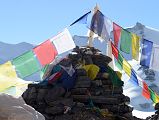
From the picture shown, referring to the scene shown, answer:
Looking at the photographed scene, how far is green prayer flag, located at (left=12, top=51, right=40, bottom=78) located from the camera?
17092 mm

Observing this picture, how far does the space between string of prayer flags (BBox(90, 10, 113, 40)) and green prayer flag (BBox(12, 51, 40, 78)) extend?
4.20m

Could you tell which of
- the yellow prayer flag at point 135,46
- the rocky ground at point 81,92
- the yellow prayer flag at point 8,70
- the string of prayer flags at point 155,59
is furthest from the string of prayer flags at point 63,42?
the string of prayer flags at point 155,59

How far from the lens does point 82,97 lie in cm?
1892

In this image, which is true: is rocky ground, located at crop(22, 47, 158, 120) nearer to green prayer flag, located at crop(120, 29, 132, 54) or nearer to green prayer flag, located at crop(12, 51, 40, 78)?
green prayer flag, located at crop(120, 29, 132, 54)

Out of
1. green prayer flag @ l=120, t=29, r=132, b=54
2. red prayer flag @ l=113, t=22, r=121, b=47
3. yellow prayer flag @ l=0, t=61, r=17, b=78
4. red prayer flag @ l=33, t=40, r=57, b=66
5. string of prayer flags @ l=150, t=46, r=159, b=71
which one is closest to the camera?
yellow prayer flag @ l=0, t=61, r=17, b=78

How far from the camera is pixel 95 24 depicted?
20641 mm

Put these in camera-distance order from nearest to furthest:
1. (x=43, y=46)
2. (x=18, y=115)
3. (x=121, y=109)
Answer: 1. (x=18, y=115)
2. (x=43, y=46)
3. (x=121, y=109)

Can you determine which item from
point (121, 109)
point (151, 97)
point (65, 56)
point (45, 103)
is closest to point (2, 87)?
point (45, 103)

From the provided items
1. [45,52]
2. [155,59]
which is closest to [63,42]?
[45,52]

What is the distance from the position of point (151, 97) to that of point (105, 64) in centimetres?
353

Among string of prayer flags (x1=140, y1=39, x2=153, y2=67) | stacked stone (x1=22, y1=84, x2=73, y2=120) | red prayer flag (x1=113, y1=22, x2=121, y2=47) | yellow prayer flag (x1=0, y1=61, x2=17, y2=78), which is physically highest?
red prayer flag (x1=113, y1=22, x2=121, y2=47)

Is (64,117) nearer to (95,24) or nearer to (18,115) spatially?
(95,24)

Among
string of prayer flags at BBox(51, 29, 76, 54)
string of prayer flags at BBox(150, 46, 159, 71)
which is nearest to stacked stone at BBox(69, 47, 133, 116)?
string of prayer flags at BBox(51, 29, 76, 54)

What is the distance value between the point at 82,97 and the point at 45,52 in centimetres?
267
